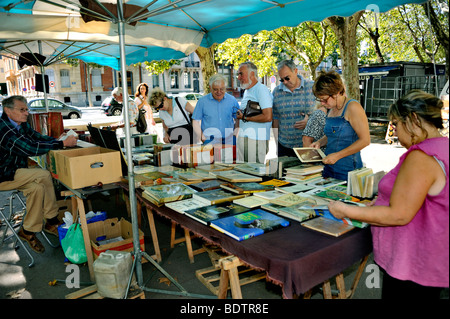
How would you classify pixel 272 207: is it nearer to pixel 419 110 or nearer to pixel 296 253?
pixel 296 253

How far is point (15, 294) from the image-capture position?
9.12 feet

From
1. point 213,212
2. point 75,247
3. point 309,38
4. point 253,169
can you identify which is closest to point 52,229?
point 75,247

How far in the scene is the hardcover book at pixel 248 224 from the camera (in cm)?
174

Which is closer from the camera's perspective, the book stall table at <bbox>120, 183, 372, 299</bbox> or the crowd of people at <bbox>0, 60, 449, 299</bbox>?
the crowd of people at <bbox>0, 60, 449, 299</bbox>

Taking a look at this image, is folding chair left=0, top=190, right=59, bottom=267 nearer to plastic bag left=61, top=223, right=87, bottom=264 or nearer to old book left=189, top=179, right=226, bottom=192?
plastic bag left=61, top=223, right=87, bottom=264

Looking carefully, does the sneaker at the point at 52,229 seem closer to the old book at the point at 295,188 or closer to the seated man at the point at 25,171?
the seated man at the point at 25,171

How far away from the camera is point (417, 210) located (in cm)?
132

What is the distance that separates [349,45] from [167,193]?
8.50 meters

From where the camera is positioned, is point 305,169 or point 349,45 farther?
point 349,45

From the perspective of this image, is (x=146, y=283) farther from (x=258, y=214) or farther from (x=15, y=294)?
(x=258, y=214)

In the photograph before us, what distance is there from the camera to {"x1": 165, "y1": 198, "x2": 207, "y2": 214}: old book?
2.14 m

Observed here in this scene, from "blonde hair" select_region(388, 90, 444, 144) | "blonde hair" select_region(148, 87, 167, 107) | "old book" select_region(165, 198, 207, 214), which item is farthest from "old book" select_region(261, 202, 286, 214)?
"blonde hair" select_region(148, 87, 167, 107)

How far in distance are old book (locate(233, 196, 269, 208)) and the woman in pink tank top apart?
0.73 metres
